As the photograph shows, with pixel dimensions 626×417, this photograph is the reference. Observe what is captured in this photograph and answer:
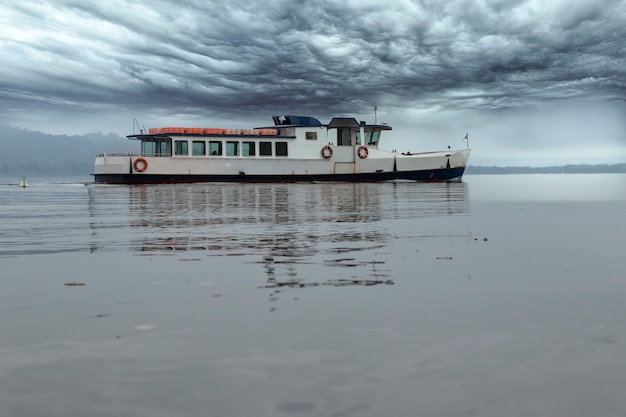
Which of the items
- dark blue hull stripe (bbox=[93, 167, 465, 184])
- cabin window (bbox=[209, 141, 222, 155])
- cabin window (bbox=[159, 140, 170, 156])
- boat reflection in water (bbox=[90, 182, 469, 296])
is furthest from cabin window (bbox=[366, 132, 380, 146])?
boat reflection in water (bbox=[90, 182, 469, 296])

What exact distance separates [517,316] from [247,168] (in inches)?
2271

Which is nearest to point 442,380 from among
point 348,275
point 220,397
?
point 220,397

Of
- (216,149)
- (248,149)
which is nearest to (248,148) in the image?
(248,149)

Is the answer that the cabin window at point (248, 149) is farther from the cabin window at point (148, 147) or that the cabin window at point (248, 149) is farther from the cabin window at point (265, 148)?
the cabin window at point (148, 147)

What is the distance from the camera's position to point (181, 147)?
60.8m

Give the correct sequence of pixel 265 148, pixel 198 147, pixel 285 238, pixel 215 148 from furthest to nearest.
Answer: pixel 265 148
pixel 215 148
pixel 198 147
pixel 285 238

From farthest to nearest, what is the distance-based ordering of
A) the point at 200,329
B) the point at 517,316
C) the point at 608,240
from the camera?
the point at 608,240, the point at 517,316, the point at 200,329

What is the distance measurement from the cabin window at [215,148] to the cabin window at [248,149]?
100.0 inches

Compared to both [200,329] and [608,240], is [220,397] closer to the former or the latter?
[200,329]

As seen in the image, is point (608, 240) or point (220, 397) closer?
point (220, 397)

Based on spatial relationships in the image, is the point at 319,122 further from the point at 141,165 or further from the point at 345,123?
the point at 141,165

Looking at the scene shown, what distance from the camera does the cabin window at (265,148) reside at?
205 feet

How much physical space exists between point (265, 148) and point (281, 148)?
1.81m

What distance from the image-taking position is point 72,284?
7.31 m
